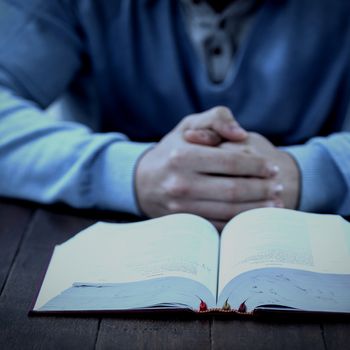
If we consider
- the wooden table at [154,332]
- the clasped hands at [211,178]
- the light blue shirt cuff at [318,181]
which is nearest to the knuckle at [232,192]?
the clasped hands at [211,178]

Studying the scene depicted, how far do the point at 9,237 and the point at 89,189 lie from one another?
5.5 inches

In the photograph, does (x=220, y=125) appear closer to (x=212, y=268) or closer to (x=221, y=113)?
(x=221, y=113)

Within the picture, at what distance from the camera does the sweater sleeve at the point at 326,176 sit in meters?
0.82

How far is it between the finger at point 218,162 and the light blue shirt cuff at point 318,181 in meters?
0.07

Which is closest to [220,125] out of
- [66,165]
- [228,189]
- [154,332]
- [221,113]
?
[221,113]

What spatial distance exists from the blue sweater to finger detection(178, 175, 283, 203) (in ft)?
0.34

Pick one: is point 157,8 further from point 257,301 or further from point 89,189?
point 257,301

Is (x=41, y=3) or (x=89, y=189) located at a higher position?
(x=41, y=3)

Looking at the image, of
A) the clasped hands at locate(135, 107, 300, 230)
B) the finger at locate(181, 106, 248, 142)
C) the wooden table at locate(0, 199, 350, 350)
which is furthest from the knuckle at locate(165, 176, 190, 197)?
the wooden table at locate(0, 199, 350, 350)

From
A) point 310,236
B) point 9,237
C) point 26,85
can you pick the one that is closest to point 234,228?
point 310,236

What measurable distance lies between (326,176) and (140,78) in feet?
1.49

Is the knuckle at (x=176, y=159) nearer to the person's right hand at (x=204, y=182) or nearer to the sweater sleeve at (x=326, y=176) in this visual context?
the person's right hand at (x=204, y=182)

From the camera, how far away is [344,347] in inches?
23.1

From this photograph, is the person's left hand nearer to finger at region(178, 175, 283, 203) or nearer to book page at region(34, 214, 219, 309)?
finger at region(178, 175, 283, 203)
